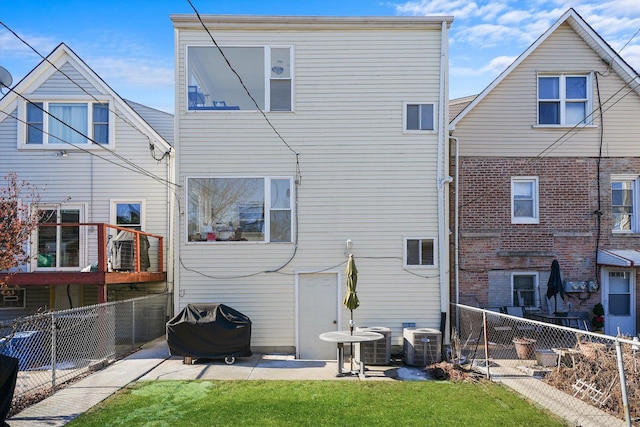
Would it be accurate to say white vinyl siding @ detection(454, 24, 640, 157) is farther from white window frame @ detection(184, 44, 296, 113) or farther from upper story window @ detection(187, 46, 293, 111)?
upper story window @ detection(187, 46, 293, 111)

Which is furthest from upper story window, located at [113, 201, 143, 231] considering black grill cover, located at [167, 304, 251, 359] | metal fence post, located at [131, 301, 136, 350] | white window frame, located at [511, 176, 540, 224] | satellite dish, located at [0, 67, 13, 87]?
white window frame, located at [511, 176, 540, 224]

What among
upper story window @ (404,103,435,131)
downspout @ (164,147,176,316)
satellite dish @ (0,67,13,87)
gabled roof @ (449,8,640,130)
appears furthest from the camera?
downspout @ (164,147,176,316)

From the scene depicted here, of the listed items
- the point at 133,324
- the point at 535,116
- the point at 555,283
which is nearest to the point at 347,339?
the point at 133,324

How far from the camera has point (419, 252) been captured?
12016mm

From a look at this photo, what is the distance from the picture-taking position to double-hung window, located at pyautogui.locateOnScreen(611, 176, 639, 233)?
45.9 feet

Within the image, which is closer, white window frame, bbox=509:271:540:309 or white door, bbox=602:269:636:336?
white window frame, bbox=509:271:540:309

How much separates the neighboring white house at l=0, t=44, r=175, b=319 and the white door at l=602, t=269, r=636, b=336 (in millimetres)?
12446

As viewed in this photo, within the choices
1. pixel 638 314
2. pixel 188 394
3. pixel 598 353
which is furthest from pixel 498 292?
pixel 188 394

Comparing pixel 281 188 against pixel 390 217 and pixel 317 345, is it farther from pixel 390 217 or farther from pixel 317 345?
pixel 317 345

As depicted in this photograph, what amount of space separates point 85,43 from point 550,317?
41.1 feet

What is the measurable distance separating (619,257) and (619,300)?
1537 mm

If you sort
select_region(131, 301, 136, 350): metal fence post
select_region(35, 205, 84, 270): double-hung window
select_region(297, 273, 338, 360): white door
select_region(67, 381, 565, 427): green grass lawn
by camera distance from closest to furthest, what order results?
select_region(67, 381, 565, 427): green grass lawn, select_region(297, 273, 338, 360): white door, select_region(131, 301, 136, 350): metal fence post, select_region(35, 205, 84, 270): double-hung window

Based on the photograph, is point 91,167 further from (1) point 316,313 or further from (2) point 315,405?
(2) point 315,405

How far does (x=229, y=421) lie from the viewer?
22.8 feet
